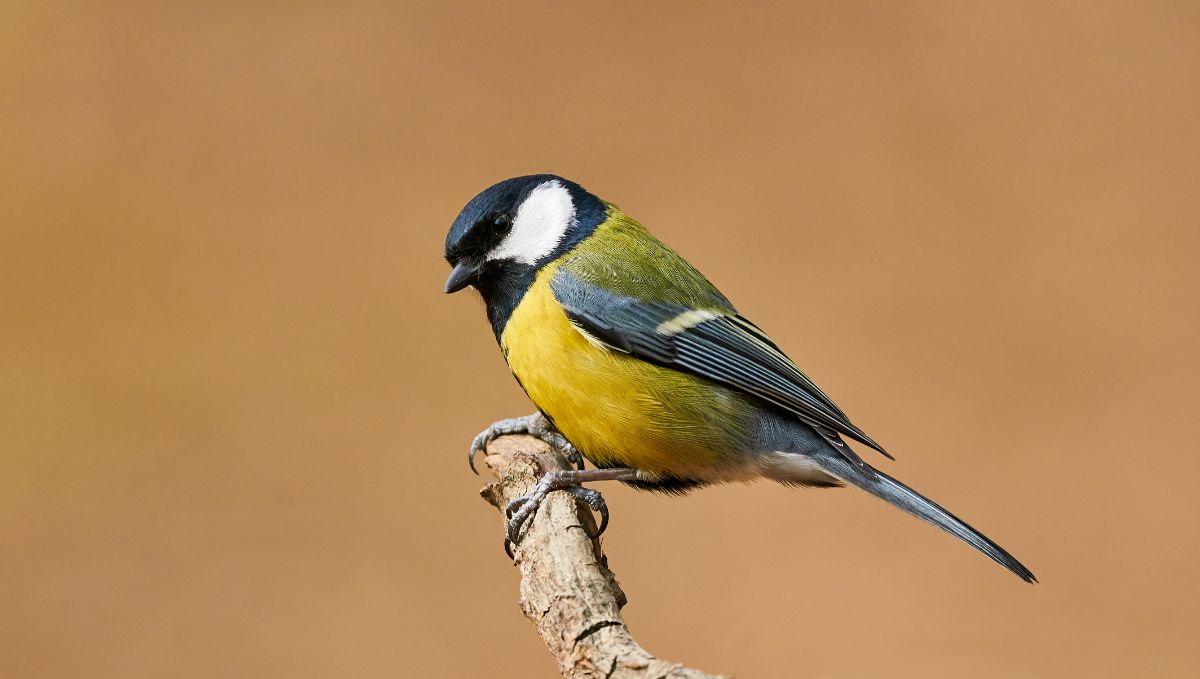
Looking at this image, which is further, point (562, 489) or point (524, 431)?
point (524, 431)

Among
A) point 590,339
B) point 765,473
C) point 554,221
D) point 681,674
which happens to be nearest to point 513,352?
point 590,339

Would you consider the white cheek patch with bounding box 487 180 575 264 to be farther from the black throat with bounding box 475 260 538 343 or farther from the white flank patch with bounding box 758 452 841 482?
the white flank patch with bounding box 758 452 841 482

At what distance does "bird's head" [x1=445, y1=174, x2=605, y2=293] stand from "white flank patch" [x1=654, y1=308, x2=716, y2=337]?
18 centimetres

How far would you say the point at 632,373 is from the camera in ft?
4.23

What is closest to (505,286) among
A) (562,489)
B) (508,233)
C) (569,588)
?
Answer: (508,233)

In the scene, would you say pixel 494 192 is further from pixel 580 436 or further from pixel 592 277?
pixel 580 436

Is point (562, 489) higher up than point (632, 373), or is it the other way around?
point (632, 373)

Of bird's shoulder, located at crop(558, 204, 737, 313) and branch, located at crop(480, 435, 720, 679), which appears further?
bird's shoulder, located at crop(558, 204, 737, 313)

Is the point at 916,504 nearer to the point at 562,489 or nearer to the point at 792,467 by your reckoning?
the point at 792,467

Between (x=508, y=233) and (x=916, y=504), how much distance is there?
0.64 m

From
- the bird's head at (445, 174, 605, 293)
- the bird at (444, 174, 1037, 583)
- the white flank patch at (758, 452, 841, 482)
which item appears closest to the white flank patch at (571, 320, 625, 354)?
the bird at (444, 174, 1037, 583)

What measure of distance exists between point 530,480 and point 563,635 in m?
0.34

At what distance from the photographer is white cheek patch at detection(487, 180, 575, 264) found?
1354 millimetres

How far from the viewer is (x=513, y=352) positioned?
1311mm
